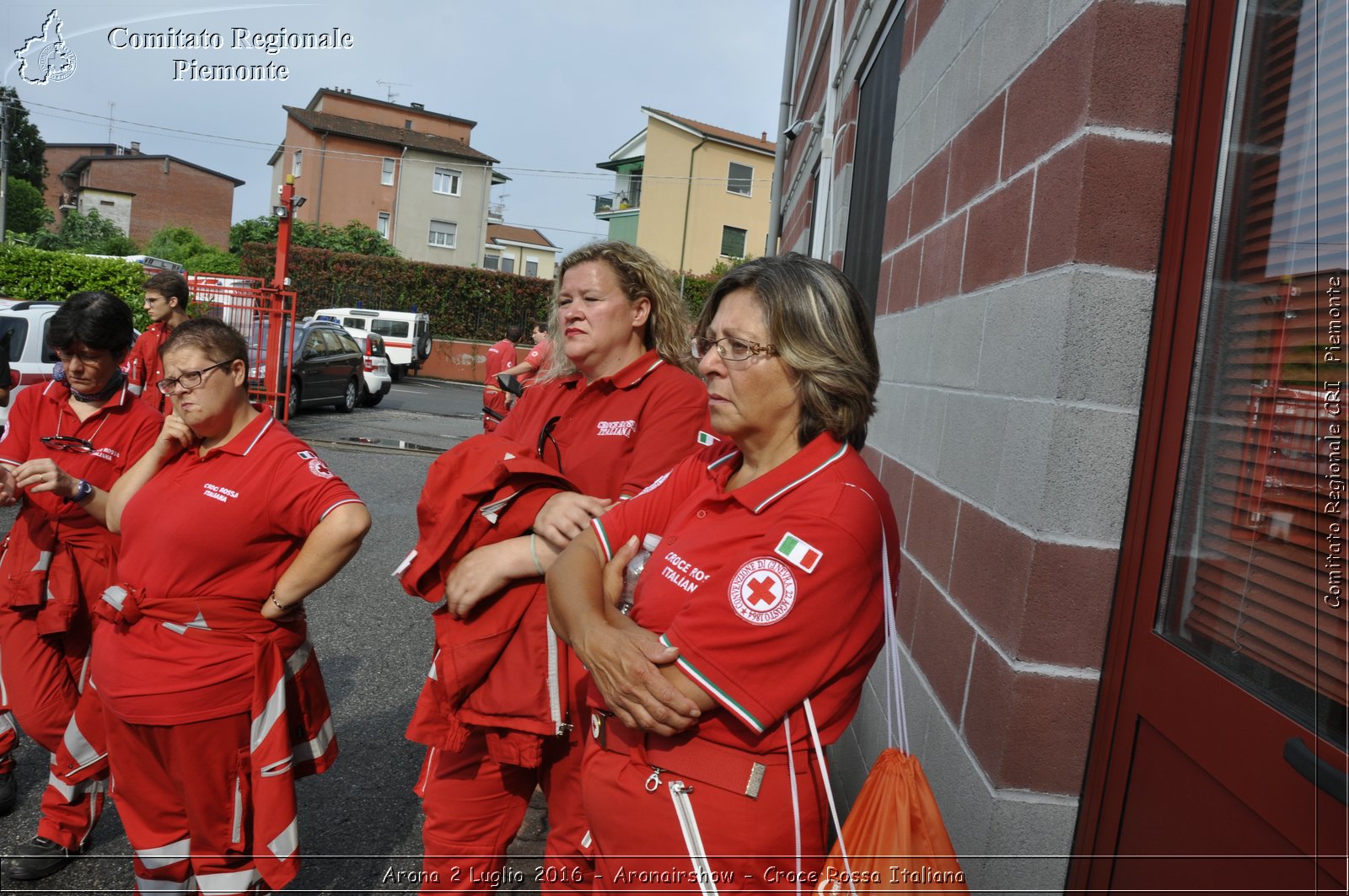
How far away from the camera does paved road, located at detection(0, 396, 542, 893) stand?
3594 mm

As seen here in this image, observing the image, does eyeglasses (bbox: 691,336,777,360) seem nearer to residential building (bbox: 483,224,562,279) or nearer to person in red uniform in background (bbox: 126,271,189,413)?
person in red uniform in background (bbox: 126,271,189,413)

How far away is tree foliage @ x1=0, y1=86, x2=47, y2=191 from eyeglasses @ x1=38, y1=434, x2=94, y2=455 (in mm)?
33672

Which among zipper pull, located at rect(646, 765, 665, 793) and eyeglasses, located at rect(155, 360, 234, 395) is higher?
eyeglasses, located at rect(155, 360, 234, 395)

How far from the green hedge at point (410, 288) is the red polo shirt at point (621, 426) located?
30.3 metres

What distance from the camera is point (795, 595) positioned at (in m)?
1.68

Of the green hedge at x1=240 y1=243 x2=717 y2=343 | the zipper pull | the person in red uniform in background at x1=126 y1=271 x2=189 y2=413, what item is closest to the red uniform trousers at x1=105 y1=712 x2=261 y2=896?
the zipper pull

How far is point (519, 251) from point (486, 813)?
83240mm

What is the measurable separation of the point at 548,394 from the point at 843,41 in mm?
4240

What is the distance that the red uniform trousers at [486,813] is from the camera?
267cm

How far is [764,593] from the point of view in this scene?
5.56 ft

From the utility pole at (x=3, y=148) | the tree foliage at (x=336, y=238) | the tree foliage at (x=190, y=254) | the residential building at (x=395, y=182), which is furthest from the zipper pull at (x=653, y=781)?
the residential building at (x=395, y=182)

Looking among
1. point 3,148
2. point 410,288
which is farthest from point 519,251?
point 3,148

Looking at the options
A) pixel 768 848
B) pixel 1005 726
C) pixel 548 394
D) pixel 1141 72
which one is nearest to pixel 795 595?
pixel 768 848

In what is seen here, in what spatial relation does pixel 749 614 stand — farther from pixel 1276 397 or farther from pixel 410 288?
pixel 410 288
